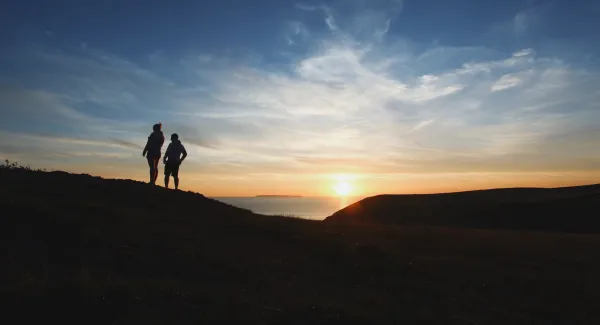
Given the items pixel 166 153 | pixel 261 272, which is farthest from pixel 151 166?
pixel 261 272

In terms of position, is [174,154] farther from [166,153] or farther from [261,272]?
[261,272]

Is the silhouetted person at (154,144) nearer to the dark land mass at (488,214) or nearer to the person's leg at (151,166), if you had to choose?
the person's leg at (151,166)

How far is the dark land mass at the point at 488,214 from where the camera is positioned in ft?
104

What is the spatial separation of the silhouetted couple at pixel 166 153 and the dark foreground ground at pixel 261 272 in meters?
3.97

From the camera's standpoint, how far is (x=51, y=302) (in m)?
6.63

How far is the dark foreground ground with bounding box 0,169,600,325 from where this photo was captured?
22.5ft

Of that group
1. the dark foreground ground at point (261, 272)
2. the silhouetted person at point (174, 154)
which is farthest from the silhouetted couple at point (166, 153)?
the dark foreground ground at point (261, 272)

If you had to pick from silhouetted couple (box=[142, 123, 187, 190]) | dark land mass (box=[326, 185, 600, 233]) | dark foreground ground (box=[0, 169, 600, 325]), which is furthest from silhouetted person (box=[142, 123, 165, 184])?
dark land mass (box=[326, 185, 600, 233])

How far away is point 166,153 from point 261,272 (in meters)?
11.9

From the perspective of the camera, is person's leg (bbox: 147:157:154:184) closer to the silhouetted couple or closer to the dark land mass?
the silhouetted couple

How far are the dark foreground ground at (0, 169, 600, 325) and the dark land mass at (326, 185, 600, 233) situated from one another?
1624 centimetres

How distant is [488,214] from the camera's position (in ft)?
115

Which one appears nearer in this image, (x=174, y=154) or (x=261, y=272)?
(x=261, y=272)

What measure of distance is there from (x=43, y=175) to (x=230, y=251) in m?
13.4
